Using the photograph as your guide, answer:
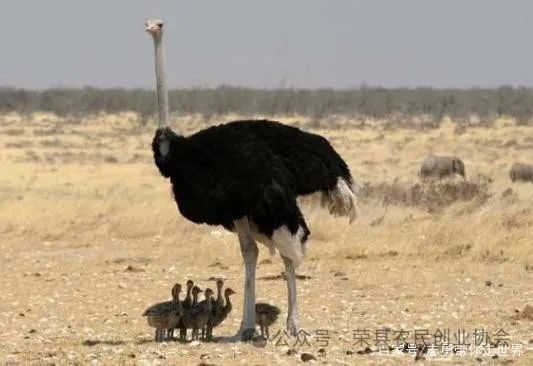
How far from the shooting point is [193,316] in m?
9.95

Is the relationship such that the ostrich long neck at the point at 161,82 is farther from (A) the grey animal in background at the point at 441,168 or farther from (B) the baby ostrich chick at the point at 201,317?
(A) the grey animal in background at the point at 441,168

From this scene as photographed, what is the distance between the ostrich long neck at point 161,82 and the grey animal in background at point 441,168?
1678 centimetres

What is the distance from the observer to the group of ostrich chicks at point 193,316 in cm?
984

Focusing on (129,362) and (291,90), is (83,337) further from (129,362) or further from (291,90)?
(291,90)

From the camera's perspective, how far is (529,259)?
14.9 meters

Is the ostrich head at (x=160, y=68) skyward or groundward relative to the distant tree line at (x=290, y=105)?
skyward

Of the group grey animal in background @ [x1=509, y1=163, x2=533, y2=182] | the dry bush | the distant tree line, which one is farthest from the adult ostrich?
the distant tree line

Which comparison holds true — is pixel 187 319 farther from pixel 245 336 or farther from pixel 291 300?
pixel 291 300

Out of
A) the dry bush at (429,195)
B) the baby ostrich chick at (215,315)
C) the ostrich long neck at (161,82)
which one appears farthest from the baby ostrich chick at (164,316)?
the dry bush at (429,195)

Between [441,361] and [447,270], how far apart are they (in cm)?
623

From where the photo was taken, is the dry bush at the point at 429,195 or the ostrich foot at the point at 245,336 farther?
the dry bush at the point at 429,195

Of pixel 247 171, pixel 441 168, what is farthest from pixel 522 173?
pixel 247 171

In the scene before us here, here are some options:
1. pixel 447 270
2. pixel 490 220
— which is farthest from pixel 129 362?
pixel 490 220

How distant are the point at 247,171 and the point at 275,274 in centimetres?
510
